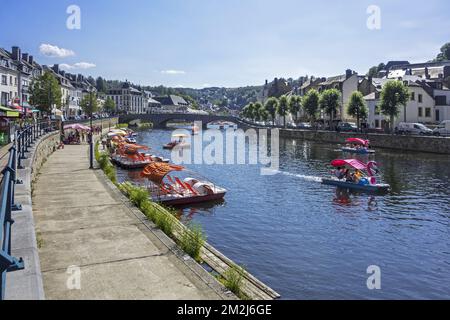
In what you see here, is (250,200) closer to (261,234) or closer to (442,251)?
(261,234)

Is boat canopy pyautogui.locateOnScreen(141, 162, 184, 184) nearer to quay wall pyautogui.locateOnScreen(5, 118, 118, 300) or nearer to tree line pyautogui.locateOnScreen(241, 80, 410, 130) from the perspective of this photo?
quay wall pyautogui.locateOnScreen(5, 118, 118, 300)

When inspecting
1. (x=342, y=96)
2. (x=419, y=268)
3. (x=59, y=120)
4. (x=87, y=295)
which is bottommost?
(x=419, y=268)

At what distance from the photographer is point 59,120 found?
184 ft

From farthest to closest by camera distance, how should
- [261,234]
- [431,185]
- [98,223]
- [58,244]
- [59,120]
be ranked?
[59,120] → [431,185] → [261,234] → [98,223] → [58,244]

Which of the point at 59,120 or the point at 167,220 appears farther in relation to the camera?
the point at 59,120

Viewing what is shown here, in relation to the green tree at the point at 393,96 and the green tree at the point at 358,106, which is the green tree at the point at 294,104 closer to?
the green tree at the point at 358,106

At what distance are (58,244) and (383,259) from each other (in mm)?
12514

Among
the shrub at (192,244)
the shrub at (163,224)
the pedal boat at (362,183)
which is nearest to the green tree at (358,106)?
the pedal boat at (362,183)

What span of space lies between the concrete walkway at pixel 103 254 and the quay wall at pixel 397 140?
4964 centimetres

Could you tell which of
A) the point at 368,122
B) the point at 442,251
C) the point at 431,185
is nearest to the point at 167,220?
the point at 442,251

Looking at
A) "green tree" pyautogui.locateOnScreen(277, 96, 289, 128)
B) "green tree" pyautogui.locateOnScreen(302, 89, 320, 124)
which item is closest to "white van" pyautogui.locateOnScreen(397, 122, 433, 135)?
"green tree" pyautogui.locateOnScreen(302, 89, 320, 124)

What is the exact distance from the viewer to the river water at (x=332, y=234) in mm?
14844

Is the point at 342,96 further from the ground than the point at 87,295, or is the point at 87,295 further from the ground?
the point at 342,96

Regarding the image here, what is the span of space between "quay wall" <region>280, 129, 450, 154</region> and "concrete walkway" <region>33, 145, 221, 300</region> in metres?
49.6
